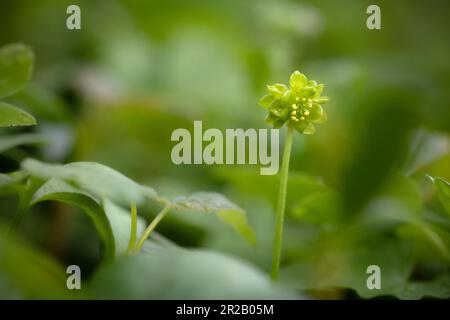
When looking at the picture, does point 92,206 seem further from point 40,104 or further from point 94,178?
point 40,104

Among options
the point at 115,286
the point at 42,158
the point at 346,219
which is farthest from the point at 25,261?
the point at 42,158

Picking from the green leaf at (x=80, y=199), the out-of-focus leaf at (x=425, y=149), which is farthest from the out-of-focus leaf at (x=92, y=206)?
the out-of-focus leaf at (x=425, y=149)

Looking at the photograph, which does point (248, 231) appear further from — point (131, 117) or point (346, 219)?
point (131, 117)

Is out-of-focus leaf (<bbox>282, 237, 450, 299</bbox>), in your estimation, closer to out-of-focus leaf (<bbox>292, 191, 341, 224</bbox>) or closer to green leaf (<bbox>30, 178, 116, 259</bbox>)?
out-of-focus leaf (<bbox>292, 191, 341, 224</bbox>)

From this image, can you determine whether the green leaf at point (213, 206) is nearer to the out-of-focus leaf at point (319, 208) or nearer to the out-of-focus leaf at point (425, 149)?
the out-of-focus leaf at point (319, 208)

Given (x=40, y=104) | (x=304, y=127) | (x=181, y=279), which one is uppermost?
(x=40, y=104)

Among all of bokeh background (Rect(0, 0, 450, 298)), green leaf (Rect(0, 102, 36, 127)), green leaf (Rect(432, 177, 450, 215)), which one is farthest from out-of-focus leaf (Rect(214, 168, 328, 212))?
green leaf (Rect(0, 102, 36, 127))

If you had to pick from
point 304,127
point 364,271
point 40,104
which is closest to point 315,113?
point 304,127
